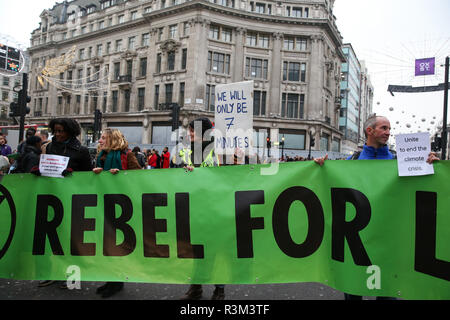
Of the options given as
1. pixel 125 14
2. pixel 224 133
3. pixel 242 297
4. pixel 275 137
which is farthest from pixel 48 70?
pixel 125 14

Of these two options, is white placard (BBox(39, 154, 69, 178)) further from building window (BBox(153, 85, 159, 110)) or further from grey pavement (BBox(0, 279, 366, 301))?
building window (BBox(153, 85, 159, 110))

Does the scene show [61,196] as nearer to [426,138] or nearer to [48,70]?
[426,138]

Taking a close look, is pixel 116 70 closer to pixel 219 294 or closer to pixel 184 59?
pixel 184 59

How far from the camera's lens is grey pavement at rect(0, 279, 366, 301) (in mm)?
3455

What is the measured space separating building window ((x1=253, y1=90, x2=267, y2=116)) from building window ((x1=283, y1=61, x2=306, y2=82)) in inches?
139

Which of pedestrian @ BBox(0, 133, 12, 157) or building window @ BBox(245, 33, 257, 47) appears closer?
pedestrian @ BBox(0, 133, 12, 157)

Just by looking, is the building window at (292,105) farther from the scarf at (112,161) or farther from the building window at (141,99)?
the scarf at (112,161)

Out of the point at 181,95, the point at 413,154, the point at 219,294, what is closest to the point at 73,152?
the point at 219,294

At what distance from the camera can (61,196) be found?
11.0 ft

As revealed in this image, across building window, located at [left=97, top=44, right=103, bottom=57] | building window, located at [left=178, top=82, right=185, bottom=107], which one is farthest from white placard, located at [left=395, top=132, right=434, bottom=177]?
building window, located at [left=97, top=44, right=103, bottom=57]

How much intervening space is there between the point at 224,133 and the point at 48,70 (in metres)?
13.7

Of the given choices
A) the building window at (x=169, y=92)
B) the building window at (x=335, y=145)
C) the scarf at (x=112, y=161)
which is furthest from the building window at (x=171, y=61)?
the scarf at (x=112, y=161)

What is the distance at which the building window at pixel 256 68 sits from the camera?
38.2m

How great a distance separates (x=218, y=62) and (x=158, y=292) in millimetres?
36168
